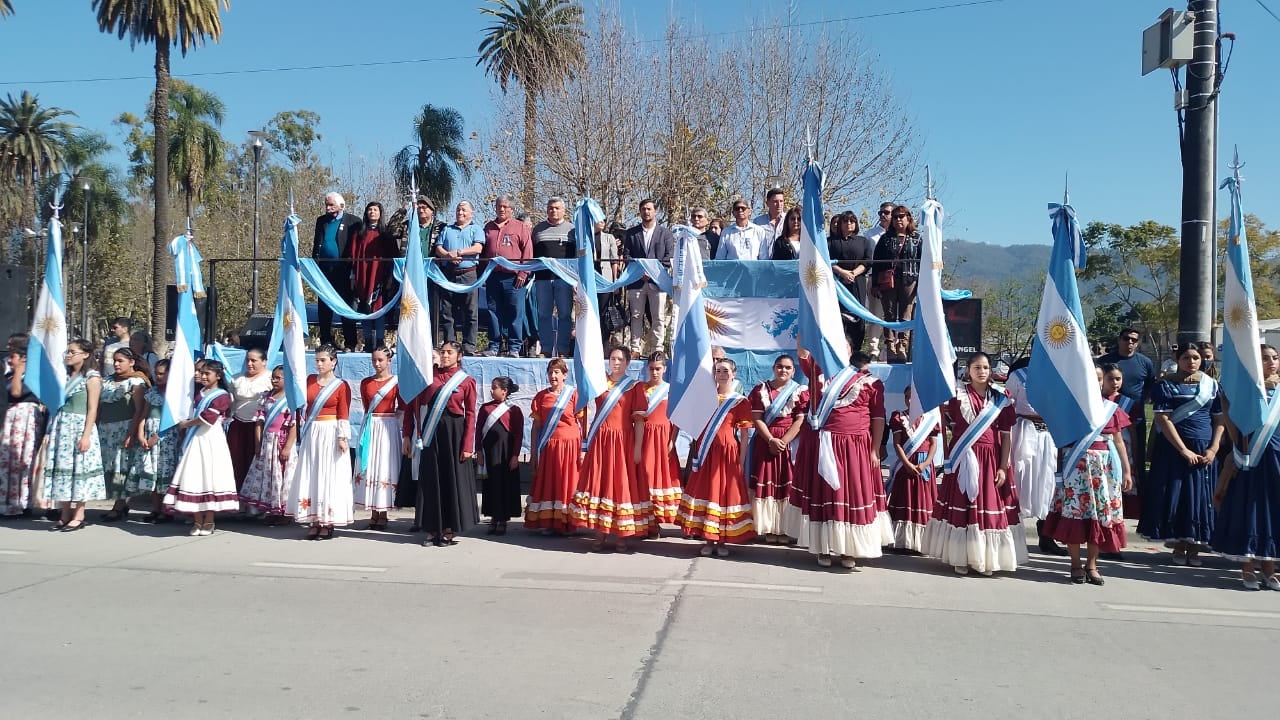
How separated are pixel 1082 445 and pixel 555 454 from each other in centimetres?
434

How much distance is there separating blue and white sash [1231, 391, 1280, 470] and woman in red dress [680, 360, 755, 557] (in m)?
3.66

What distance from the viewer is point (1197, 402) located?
807 cm

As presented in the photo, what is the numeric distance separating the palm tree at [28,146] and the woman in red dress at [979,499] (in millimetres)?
46358

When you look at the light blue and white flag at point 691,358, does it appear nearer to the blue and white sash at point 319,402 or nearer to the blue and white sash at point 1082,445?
the blue and white sash at point 1082,445

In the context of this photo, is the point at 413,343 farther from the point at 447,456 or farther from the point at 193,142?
the point at 193,142

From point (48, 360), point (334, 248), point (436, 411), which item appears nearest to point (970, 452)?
point (436, 411)

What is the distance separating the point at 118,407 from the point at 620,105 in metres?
12.7

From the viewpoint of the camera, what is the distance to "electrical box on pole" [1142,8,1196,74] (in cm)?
904

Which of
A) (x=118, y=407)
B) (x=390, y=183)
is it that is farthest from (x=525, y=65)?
(x=118, y=407)

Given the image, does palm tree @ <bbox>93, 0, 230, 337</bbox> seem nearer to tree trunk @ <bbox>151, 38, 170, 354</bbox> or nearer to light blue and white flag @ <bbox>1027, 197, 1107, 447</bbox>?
tree trunk @ <bbox>151, 38, 170, 354</bbox>

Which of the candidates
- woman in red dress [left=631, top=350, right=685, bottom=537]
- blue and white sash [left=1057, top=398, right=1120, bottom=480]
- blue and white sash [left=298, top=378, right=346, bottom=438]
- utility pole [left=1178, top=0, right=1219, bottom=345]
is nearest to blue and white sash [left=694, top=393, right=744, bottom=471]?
woman in red dress [left=631, top=350, right=685, bottom=537]

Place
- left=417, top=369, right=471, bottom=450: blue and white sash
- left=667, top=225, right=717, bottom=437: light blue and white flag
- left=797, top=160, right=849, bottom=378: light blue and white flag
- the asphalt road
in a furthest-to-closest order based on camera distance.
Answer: left=417, top=369, right=471, bottom=450: blue and white sash < left=667, top=225, right=717, bottom=437: light blue and white flag < left=797, top=160, right=849, bottom=378: light blue and white flag < the asphalt road

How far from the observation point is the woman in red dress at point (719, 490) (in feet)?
26.8

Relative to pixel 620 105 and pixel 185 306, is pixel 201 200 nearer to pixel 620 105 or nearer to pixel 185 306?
pixel 620 105
